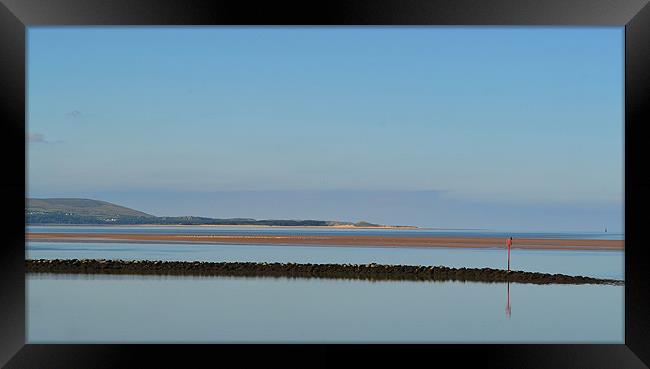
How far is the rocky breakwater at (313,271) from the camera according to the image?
14.8 meters

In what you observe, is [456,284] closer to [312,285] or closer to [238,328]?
[312,285]

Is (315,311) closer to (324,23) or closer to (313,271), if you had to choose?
(324,23)

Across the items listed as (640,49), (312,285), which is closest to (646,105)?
(640,49)

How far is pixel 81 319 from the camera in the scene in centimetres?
911

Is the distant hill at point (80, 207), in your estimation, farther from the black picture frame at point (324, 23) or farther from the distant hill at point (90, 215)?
the black picture frame at point (324, 23)

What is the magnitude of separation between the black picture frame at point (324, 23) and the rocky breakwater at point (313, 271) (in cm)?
966

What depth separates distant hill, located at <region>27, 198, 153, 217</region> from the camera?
57.1 metres

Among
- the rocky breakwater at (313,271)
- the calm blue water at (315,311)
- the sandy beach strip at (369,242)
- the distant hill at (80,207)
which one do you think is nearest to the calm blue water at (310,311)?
the calm blue water at (315,311)

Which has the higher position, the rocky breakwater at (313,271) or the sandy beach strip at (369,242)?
the rocky breakwater at (313,271)

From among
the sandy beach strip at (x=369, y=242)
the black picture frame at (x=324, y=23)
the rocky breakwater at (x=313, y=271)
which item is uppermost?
the black picture frame at (x=324, y=23)

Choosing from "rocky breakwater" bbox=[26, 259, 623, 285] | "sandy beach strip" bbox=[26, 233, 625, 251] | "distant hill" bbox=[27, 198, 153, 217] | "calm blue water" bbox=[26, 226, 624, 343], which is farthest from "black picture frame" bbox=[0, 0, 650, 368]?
"distant hill" bbox=[27, 198, 153, 217]

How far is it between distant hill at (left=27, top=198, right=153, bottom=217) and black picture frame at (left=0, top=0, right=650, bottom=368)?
175 feet

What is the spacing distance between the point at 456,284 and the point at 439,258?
6053 millimetres

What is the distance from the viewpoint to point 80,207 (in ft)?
196
